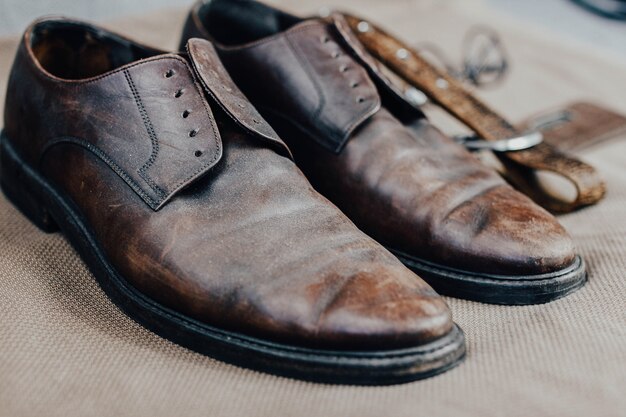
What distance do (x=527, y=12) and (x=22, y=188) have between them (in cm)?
184

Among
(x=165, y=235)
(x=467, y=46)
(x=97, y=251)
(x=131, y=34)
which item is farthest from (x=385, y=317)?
(x=467, y=46)

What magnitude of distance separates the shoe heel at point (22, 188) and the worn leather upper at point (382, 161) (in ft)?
0.90

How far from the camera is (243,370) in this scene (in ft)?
2.23

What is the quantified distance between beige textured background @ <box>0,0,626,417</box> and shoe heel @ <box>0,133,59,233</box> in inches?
0.6

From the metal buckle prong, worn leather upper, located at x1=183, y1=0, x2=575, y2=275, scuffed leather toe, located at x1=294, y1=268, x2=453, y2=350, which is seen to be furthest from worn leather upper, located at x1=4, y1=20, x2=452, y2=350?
the metal buckle prong

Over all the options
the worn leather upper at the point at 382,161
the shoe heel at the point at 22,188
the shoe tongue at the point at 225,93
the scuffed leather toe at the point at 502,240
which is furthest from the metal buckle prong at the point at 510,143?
the shoe heel at the point at 22,188

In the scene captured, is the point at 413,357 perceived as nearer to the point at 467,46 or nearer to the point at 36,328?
the point at 36,328

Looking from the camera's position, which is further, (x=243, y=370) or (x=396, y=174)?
(x=396, y=174)

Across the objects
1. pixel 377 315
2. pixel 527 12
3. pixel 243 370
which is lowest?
pixel 527 12

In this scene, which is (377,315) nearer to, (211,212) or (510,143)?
(211,212)

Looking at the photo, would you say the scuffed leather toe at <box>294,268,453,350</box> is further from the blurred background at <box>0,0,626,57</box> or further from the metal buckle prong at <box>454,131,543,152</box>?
the blurred background at <box>0,0,626,57</box>

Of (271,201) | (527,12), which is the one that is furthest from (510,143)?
(527,12)

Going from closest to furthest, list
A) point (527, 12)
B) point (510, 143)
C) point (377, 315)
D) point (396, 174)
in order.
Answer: point (377, 315) < point (396, 174) < point (510, 143) < point (527, 12)

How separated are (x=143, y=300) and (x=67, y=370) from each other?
0.09 meters
